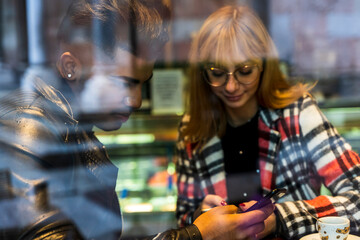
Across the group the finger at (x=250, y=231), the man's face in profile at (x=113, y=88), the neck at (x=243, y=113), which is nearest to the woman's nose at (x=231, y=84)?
the neck at (x=243, y=113)

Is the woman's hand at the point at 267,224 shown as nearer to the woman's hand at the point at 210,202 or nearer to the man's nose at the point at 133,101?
the woman's hand at the point at 210,202

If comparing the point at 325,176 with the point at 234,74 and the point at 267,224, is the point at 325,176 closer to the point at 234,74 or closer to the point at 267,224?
the point at 267,224

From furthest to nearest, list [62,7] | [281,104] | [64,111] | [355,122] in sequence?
[355,122]
[281,104]
[62,7]
[64,111]

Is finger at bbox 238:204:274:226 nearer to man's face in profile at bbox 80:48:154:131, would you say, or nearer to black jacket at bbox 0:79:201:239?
black jacket at bbox 0:79:201:239

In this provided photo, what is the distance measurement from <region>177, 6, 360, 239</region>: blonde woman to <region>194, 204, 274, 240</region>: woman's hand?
5cm

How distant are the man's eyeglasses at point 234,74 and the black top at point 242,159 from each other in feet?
0.64

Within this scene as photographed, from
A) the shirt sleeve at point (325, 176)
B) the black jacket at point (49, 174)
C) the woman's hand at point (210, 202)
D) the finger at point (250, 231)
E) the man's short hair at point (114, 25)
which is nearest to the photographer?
the black jacket at point (49, 174)

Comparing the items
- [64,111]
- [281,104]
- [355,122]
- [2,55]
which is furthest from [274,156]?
[2,55]

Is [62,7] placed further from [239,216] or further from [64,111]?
[239,216]

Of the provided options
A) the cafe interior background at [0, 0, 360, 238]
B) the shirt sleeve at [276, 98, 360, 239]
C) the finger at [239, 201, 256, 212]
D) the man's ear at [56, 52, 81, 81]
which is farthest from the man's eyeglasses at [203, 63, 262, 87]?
the man's ear at [56, 52, 81, 81]

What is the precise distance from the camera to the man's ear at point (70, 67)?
954 millimetres

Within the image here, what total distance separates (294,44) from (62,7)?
71 centimetres

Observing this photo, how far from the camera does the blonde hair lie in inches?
50.3

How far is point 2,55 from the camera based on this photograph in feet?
3.97
